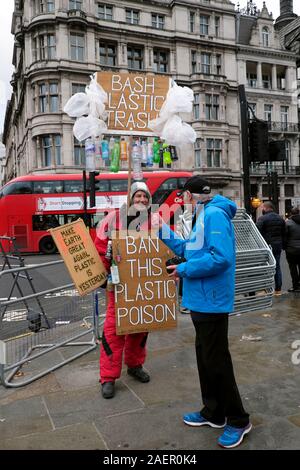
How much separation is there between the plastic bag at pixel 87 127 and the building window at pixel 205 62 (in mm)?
37044

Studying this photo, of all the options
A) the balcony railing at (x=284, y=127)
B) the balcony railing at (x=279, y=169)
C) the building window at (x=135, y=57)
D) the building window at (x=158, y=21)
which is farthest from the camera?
the balcony railing at (x=284, y=127)

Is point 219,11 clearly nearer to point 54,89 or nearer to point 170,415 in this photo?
point 54,89

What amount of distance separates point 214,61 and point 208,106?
4707mm

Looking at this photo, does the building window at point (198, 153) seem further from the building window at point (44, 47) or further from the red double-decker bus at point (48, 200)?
the red double-decker bus at point (48, 200)

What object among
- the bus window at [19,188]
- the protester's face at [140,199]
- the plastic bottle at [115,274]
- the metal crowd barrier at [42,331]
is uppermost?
the bus window at [19,188]

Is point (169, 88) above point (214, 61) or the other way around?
the other way around

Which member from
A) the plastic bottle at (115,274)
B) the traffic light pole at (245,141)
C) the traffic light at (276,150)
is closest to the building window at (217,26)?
the traffic light pole at (245,141)

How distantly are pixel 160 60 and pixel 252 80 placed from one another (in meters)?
11.0

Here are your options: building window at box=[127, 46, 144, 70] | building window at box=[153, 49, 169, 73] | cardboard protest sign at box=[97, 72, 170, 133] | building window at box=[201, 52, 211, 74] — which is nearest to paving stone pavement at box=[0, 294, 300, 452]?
cardboard protest sign at box=[97, 72, 170, 133]

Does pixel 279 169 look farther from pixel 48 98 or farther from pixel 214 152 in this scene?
pixel 48 98

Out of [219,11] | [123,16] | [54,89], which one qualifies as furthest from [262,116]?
[54,89]

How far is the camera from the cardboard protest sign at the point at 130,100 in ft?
13.7

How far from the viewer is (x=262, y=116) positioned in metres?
41.4

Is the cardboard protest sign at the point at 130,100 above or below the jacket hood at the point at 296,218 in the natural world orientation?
above
